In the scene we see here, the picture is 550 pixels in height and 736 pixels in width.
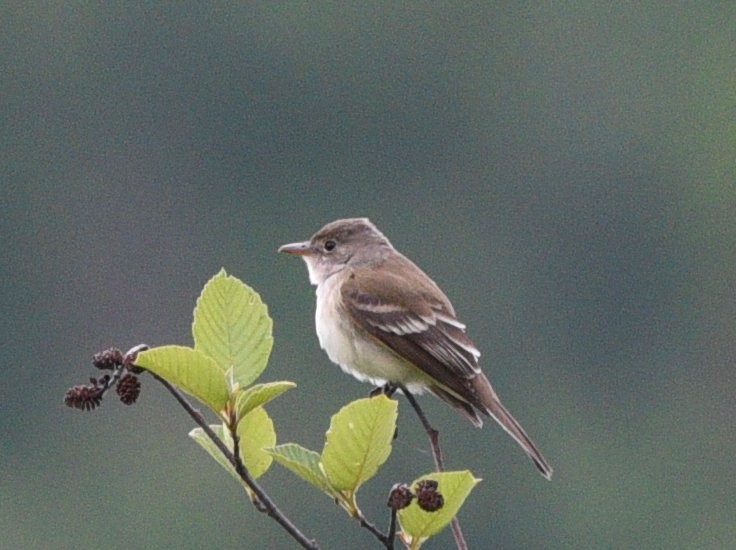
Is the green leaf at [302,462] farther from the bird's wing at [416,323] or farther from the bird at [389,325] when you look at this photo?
the bird's wing at [416,323]

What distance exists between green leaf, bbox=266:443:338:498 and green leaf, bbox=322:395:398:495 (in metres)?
0.02


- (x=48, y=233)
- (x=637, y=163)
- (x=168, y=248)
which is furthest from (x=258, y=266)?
(x=637, y=163)

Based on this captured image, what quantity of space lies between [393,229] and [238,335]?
45.7 metres

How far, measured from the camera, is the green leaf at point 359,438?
3.27 meters

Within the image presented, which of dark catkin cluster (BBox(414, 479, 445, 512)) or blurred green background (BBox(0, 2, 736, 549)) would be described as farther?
blurred green background (BBox(0, 2, 736, 549))

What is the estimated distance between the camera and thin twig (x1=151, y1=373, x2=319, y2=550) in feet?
9.57

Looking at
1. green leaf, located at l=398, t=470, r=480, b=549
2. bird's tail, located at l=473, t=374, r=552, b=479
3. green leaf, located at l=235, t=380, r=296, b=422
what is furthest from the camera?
bird's tail, located at l=473, t=374, r=552, b=479

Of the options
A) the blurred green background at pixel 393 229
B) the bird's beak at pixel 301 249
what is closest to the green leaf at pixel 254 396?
the bird's beak at pixel 301 249

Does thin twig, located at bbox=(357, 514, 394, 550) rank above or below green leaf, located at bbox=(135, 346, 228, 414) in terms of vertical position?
below

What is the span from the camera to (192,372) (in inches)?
132

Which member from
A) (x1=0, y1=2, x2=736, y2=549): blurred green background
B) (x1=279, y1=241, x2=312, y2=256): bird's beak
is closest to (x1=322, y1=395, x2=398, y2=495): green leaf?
(x1=279, y1=241, x2=312, y2=256): bird's beak

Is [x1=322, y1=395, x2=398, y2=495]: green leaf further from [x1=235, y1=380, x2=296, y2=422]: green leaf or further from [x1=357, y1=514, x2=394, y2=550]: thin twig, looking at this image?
[x1=357, y1=514, x2=394, y2=550]: thin twig

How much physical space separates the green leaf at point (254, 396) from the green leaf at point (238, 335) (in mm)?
51

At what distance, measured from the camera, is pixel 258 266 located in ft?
148
